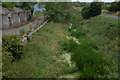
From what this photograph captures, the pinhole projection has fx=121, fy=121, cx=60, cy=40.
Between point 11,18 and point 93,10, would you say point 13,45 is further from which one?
point 93,10

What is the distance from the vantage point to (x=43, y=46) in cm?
1194

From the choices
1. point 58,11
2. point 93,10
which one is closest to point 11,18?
point 58,11

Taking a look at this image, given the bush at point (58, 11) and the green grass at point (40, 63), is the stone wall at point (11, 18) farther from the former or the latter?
the green grass at point (40, 63)

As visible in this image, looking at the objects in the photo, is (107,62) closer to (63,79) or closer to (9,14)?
(63,79)

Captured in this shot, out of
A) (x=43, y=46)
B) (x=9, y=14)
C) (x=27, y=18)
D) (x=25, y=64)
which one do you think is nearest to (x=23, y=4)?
(x=27, y=18)

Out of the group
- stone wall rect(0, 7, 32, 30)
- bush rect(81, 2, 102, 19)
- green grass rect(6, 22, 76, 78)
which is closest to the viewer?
green grass rect(6, 22, 76, 78)

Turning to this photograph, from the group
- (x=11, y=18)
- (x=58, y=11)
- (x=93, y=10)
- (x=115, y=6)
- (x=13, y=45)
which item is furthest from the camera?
(x=93, y=10)

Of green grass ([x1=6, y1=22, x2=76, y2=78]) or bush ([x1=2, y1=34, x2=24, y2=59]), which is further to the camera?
bush ([x1=2, y1=34, x2=24, y2=59])

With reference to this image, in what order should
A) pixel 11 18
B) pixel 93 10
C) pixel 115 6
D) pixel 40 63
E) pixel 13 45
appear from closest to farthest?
pixel 40 63 → pixel 13 45 → pixel 11 18 → pixel 115 6 → pixel 93 10

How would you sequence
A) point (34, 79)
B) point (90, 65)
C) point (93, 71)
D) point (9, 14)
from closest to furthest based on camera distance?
point (34, 79) < point (93, 71) < point (90, 65) < point (9, 14)

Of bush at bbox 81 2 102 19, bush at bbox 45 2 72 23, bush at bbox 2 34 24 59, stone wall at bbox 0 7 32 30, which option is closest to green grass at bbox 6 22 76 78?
bush at bbox 2 34 24 59

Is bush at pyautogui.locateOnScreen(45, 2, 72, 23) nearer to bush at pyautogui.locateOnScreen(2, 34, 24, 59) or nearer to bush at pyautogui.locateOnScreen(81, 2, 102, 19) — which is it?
bush at pyautogui.locateOnScreen(81, 2, 102, 19)

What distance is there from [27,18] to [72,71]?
22.3 meters

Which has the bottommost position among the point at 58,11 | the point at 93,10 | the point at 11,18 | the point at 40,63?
the point at 40,63
